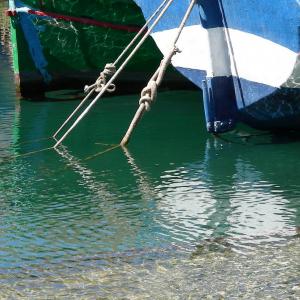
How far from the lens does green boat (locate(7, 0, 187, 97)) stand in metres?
12.6

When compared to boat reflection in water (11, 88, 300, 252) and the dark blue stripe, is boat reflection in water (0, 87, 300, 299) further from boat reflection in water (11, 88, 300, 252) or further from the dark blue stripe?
the dark blue stripe

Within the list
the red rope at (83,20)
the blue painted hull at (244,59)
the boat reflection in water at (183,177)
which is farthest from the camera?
the red rope at (83,20)

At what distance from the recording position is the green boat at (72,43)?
498 inches

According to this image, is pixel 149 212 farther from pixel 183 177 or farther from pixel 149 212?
pixel 183 177

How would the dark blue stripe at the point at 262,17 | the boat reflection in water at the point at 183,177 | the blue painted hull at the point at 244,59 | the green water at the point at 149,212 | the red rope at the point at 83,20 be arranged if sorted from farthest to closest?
the red rope at the point at 83,20 → the blue painted hull at the point at 244,59 → the dark blue stripe at the point at 262,17 → the boat reflection in water at the point at 183,177 → the green water at the point at 149,212

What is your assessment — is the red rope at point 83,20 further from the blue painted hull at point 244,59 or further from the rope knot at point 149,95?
the rope knot at point 149,95

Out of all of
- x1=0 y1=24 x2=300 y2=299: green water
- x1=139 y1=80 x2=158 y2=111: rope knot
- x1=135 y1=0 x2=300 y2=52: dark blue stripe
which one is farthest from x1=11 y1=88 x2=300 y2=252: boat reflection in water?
x1=135 y1=0 x2=300 y2=52: dark blue stripe

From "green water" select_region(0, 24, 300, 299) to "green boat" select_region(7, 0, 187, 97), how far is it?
6.34 ft

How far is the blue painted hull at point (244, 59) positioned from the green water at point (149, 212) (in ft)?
1.13

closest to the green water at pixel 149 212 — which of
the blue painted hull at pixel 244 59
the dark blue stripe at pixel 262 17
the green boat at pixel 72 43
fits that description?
the blue painted hull at pixel 244 59

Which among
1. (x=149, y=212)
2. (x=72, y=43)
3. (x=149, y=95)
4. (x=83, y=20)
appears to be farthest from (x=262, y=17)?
(x=72, y=43)

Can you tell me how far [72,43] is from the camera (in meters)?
12.9

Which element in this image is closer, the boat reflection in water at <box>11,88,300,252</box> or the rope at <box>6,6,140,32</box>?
the boat reflection in water at <box>11,88,300,252</box>

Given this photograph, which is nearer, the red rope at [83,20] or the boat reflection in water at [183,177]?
the boat reflection in water at [183,177]
